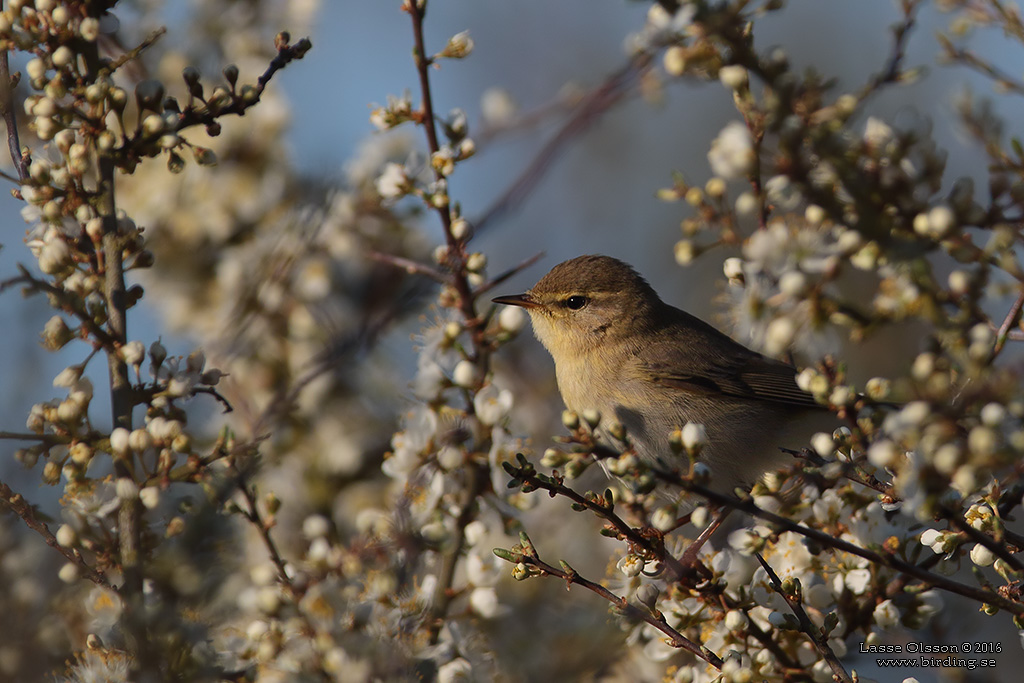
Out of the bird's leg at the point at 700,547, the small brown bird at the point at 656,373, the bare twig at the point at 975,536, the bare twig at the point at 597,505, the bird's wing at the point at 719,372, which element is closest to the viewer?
the bare twig at the point at 975,536

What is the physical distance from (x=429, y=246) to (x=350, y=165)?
59 cm

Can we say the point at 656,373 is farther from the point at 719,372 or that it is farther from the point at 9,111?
the point at 9,111

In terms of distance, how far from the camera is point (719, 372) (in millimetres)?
4398

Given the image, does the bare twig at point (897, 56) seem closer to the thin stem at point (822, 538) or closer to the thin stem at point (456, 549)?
the thin stem at point (822, 538)

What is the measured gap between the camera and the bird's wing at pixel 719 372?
4266 millimetres

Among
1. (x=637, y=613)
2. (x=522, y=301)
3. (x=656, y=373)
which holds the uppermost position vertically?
(x=522, y=301)

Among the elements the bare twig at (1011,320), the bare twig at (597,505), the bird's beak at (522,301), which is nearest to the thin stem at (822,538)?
the bare twig at (597,505)

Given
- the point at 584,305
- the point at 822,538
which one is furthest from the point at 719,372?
the point at 822,538

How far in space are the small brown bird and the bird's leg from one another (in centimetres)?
32

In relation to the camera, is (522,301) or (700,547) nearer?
(700,547)

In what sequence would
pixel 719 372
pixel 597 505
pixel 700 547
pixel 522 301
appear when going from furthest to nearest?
pixel 522 301 < pixel 719 372 < pixel 700 547 < pixel 597 505

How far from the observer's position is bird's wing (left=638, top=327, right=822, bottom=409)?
14.0 feet

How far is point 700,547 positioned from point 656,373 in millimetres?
1148

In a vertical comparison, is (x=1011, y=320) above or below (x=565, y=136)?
below
